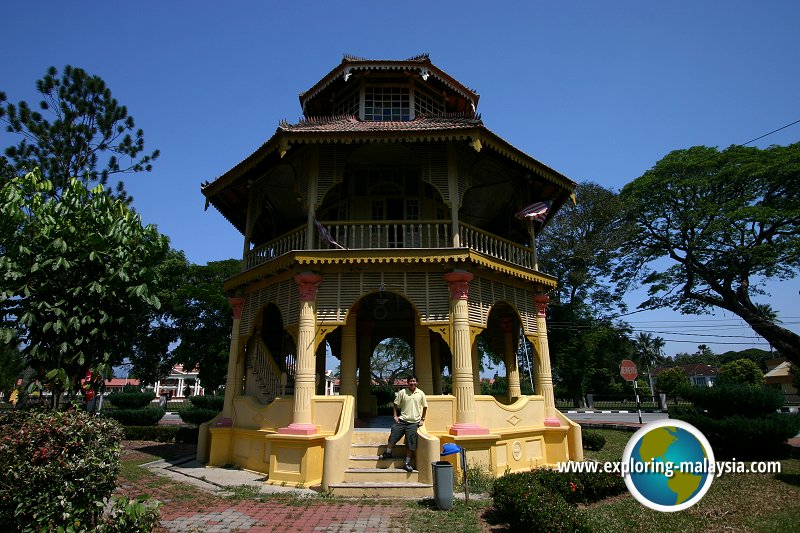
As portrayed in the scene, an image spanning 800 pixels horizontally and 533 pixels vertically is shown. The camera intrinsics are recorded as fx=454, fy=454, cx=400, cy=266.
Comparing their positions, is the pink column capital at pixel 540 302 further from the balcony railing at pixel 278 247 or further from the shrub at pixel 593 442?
the balcony railing at pixel 278 247

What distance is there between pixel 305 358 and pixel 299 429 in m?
1.59

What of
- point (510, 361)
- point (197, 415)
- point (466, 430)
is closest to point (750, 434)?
point (510, 361)

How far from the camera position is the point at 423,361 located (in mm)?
13141

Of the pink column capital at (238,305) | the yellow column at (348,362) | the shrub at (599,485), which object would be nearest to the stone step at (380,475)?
the shrub at (599,485)

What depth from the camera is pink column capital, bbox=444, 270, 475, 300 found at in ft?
36.3

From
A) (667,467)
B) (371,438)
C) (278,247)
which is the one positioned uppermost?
(278,247)

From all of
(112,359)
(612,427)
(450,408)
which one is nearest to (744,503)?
(450,408)

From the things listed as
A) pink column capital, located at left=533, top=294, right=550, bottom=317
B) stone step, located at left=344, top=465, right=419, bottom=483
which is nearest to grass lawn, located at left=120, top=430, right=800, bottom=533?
stone step, located at left=344, top=465, right=419, bottom=483

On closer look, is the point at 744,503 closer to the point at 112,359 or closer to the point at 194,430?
the point at 112,359

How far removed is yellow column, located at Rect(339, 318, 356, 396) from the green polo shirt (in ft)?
11.0

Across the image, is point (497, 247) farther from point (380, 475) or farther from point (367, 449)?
point (380, 475)

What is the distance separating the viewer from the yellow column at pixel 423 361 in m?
12.8

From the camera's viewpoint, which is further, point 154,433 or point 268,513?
point 154,433

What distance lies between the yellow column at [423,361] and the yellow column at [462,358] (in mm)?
2063
